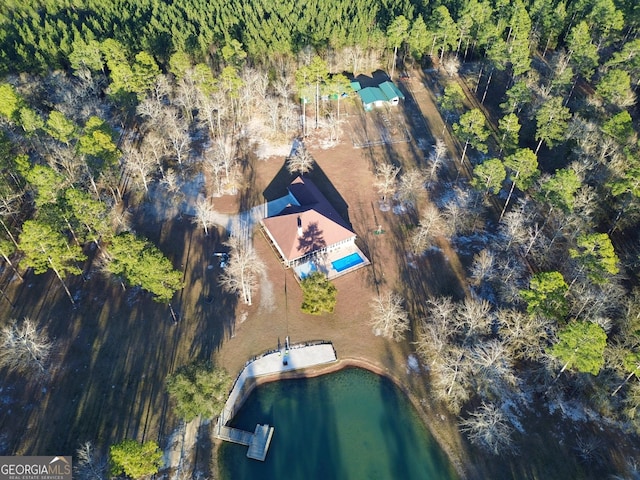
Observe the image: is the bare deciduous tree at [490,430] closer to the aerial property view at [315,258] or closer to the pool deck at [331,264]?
the aerial property view at [315,258]

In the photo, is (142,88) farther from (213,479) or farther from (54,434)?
(213,479)

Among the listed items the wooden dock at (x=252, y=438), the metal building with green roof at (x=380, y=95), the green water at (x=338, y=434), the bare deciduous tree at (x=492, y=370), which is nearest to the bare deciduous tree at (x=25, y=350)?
the wooden dock at (x=252, y=438)

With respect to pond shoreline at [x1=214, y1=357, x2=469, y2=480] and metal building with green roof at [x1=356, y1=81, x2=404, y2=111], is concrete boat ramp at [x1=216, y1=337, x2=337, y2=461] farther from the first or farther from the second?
metal building with green roof at [x1=356, y1=81, x2=404, y2=111]

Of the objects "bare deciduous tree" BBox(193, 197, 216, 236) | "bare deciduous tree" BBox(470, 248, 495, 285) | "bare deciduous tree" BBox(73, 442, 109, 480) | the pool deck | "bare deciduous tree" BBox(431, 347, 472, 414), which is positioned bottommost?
"bare deciduous tree" BBox(73, 442, 109, 480)

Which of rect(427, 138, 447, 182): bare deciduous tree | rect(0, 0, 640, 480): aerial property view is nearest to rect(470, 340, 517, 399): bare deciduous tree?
rect(0, 0, 640, 480): aerial property view

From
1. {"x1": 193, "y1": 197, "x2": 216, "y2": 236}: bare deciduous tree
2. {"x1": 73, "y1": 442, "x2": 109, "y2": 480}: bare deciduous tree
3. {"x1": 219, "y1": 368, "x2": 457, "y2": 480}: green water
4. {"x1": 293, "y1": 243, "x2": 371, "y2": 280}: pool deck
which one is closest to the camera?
{"x1": 73, "y1": 442, "x2": 109, "y2": 480}: bare deciduous tree

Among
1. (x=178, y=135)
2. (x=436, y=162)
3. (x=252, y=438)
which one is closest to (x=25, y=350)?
(x=252, y=438)

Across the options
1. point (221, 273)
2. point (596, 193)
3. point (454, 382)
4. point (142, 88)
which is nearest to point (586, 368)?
point (454, 382)
